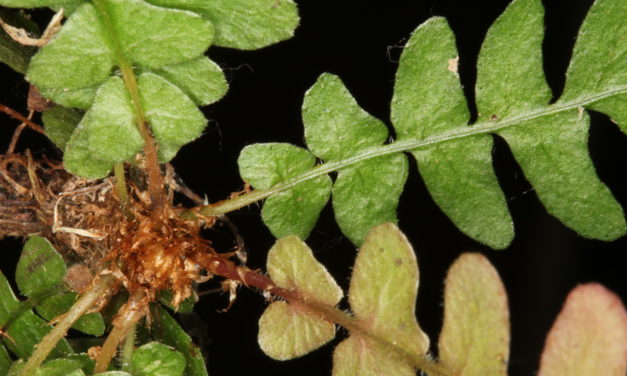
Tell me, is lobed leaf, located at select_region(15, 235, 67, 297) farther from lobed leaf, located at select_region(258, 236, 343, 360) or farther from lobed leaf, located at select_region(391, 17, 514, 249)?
lobed leaf, located at select_region(391, 17, 514, 249)

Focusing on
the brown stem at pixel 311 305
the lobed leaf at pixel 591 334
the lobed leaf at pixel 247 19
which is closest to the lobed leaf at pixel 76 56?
the lobed leaf at pixel 247 19

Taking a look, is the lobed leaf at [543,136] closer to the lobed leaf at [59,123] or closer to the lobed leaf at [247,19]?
the lobed leaf at [247,19]

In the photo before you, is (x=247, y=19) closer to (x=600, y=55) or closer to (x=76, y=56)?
(x=76, y=56)

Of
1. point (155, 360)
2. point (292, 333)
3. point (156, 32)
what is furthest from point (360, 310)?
point (156, 32)

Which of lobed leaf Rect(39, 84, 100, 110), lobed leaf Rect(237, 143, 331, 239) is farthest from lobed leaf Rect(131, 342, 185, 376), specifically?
lobed leaf Rect(39, 84, 100, 110)

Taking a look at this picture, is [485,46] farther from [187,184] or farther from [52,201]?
[52,201]

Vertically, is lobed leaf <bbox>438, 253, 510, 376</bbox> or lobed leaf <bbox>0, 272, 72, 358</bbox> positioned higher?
lobed leaf <bbox>438, 253, 510, 376</bbox>

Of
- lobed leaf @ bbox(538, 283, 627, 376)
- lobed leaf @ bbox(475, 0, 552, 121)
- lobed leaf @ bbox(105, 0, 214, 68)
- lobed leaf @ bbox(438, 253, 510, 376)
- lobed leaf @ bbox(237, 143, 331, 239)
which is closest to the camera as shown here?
lobed leaf @ bbox(538, 283, 627, 376)
